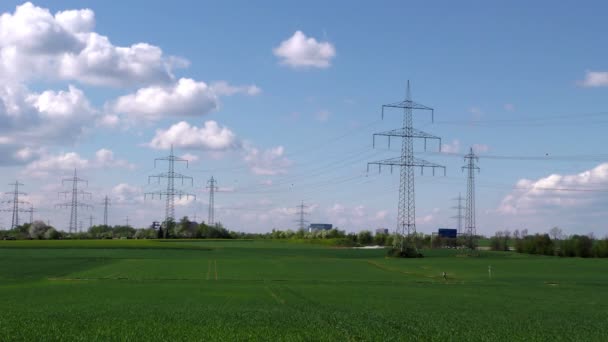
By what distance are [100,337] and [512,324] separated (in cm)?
2164

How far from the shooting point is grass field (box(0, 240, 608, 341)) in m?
32.8

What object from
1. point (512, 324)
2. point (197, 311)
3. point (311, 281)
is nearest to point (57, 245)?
point (311, 281)

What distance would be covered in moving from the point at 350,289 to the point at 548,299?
17.0m

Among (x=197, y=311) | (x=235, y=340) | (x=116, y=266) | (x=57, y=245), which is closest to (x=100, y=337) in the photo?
(x=235, y=340)

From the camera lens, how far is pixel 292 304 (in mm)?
48500

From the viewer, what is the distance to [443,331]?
34.0 meters

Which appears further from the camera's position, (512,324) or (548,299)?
(548,299)

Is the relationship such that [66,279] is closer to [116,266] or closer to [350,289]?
[116,266]

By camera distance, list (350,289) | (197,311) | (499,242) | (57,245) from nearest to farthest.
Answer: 1. (197,311)
2. (350,289)
3. (57,245)
4. (499,242)

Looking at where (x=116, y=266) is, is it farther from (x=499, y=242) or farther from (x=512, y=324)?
(x=499, y=242)

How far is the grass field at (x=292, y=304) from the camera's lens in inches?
1289

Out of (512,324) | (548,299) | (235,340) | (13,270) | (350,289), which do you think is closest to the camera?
(235,340)

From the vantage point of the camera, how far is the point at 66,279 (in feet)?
241

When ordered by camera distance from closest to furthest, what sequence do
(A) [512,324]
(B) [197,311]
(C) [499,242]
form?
(A) [512,324] < (B) [197,311] < (C) [499,242]
